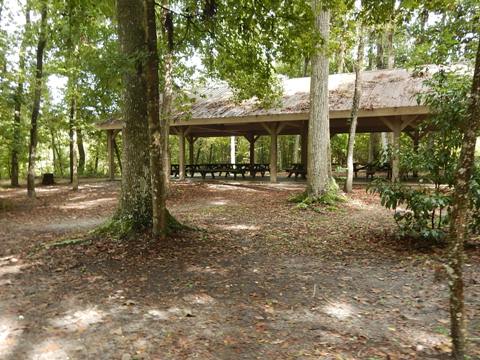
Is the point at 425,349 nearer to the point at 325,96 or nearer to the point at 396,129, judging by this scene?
the point at 325,96

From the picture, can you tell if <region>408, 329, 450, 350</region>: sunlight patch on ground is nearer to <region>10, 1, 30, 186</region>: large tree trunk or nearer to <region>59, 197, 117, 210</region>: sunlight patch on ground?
<region>59, 197, 117, 210</region>: sunlight patch on ground

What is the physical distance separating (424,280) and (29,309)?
14.5 ft

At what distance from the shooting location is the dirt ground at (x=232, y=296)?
300 centimetres

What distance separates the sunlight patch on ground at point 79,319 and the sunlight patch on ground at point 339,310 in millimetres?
2225

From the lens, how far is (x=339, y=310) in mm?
3689

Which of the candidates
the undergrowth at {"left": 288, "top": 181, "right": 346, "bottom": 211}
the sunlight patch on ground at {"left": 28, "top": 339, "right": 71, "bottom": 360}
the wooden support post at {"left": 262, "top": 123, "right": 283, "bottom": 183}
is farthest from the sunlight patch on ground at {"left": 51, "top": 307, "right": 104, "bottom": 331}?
the wooden support post at {"left": 262, "top": 123, "right": 283, "bottom": 183}

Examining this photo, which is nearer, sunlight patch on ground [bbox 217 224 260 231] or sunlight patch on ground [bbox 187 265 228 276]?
sunlight patch on ground [bbox 187 265 228 276]

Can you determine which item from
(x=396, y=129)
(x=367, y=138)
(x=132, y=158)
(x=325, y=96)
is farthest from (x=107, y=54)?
(x=367, y=138)

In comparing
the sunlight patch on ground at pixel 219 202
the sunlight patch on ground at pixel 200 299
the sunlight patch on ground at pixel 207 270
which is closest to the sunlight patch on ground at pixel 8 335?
the sunlight patch on ground at pixel 200 299

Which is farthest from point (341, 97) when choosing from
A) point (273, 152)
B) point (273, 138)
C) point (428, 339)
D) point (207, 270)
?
point (428, 339)

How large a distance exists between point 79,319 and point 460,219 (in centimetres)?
339

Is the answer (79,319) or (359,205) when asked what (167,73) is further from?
(79,319)

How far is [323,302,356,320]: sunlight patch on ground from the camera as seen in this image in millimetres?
3562

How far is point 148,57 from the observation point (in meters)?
5.03
